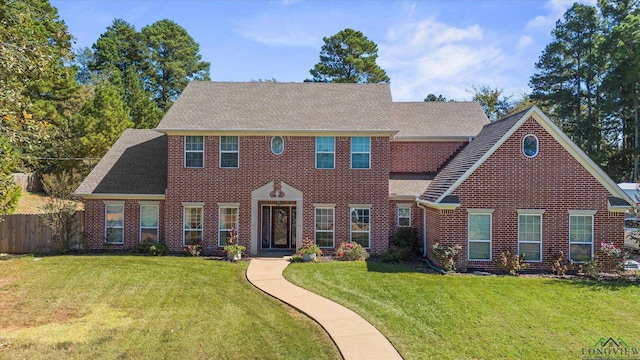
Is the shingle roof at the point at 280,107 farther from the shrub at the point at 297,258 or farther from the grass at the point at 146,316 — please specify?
the grass at the point at 146,316

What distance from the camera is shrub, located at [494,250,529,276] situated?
51.3 feet

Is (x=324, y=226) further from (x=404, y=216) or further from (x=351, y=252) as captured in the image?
(x=404, y=216)

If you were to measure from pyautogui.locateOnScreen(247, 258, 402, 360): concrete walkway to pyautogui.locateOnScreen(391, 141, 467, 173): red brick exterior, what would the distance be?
989 cm

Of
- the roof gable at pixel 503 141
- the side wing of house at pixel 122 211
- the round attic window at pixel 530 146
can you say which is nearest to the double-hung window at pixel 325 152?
the roof gable at pixel 503 141

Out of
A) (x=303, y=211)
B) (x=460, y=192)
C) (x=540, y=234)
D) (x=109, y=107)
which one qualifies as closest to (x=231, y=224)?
(x=303, y=211)

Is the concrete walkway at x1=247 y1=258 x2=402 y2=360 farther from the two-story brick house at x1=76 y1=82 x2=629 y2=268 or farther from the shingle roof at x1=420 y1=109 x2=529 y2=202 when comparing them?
the shingle roof at x1=420 y1=109 x2=529 y2=202

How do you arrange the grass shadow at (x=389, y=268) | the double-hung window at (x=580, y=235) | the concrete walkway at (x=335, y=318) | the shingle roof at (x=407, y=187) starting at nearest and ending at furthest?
the concrete walkway at (x=335, y=318) < the grass shadow at (x=389, y=268) < the double-hung window at (x=580, y=235) < the shingle roof at (x=407, y=187)

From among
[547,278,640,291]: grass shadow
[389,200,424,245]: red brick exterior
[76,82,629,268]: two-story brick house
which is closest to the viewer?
[547,278,640,291]: grass shadow

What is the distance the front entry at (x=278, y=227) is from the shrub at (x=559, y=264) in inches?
447

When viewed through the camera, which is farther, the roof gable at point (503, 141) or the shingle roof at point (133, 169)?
the shingle roof at point (133, 169)

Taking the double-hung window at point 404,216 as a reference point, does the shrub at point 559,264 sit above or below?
below

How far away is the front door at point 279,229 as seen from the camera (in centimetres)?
2109

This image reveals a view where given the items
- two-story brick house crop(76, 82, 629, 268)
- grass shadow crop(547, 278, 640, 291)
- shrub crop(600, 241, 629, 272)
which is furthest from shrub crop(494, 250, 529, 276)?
shrub crop(600, 241, 629, 272)

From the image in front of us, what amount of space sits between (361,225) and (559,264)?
8157mm
